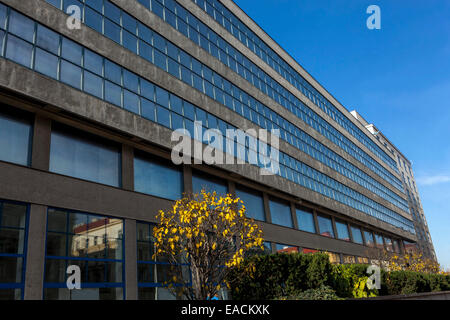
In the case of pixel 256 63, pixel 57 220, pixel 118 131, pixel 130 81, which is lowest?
pixel 57 220

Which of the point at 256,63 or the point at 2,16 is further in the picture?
the point at 256,63

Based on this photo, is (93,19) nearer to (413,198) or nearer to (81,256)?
(81,256)

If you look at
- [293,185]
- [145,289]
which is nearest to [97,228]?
[145,289]

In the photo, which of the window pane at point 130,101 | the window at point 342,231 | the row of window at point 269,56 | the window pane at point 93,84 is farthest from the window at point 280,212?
the window pane at point 93,84

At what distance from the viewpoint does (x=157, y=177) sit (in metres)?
22.4

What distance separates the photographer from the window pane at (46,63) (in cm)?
1719

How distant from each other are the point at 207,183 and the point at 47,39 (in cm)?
1300

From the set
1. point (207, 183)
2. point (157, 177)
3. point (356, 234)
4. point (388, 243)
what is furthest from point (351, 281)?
point (388, 243)

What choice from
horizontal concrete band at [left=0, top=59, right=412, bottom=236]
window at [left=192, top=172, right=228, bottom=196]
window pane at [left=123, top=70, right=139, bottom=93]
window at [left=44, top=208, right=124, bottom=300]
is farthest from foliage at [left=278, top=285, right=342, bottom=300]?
window pane at [left=123, top=70, right=139, bottom=93]

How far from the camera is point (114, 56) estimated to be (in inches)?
835

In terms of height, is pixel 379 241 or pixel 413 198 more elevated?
pixel 413 198

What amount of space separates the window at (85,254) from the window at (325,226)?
2556 cm
